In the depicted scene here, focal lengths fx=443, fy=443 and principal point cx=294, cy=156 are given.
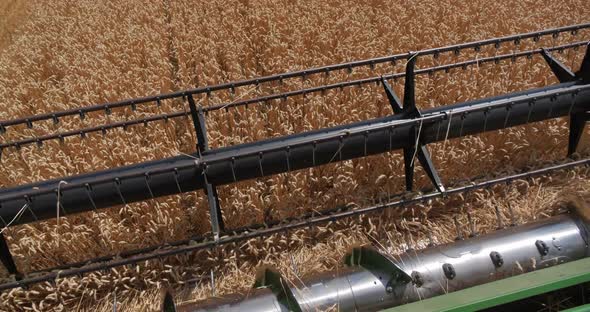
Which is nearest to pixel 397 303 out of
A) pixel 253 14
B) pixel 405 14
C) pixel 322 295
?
pixel 322 295

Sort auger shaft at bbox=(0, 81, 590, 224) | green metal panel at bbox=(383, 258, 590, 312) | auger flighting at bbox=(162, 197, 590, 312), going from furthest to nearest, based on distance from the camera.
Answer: auger shaft at bbox=(0, 81, 590, 224) < auger flighting at bbox=(162, 197, 590, 312) < green metal panel at bbox=(383, 258, 590, 312)

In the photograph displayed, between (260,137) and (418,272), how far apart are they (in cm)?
117

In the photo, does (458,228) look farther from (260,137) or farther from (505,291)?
(260,137)

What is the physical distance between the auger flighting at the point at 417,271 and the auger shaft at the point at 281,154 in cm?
42

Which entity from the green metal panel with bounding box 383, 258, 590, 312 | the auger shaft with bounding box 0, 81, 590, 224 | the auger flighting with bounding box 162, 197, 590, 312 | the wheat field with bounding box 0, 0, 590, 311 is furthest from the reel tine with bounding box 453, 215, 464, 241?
the green metal panel with bounding box 383, 258, 590, 312

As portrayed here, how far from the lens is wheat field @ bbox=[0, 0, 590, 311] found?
A: 2.01 metres

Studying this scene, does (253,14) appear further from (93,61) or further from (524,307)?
(524,307)

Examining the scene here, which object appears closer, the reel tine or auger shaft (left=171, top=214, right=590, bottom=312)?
auger shaft (left=171, top=214, right=590, bottom=312)

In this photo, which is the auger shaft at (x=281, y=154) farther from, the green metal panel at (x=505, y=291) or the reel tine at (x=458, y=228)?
the green metal panel at (x=505, y=291)

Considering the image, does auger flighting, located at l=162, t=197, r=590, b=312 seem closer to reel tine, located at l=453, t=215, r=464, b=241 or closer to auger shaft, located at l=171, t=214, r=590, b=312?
auger shaft, located at l=171, t=214, r=590, b=312

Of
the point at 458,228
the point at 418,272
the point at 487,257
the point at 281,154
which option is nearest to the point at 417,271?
the point at 418,272

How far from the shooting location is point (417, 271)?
5.30 feet

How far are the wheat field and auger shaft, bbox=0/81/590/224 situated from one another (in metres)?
0.39

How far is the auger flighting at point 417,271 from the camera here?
1.52 meters
